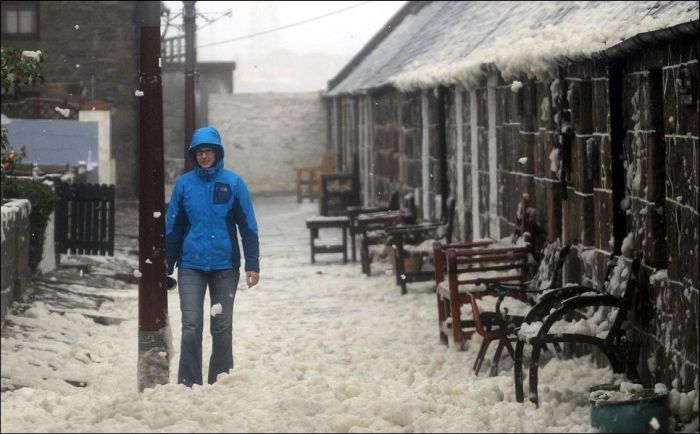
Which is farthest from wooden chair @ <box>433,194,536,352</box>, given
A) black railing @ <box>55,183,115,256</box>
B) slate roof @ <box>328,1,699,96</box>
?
black railing @ <box>55,183,115,256</box>

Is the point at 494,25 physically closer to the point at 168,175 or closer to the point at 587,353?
the point at 587,353

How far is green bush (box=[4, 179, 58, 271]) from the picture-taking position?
1362 cm

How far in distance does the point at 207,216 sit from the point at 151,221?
0.36 meters

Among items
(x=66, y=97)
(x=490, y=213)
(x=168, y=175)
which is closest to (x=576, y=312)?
(x=490, y=213)

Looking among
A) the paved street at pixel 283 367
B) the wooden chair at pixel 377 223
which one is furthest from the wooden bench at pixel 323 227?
the wooden chair at pixel 377 223

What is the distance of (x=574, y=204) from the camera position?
10078mm

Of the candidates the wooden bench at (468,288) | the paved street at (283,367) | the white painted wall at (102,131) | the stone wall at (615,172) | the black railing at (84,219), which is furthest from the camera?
the white painted wall at (102,131)

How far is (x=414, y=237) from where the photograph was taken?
1538cm

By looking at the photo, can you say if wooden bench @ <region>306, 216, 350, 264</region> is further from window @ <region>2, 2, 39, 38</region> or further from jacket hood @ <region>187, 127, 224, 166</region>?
window @ <region>2, 2, 39, 38</region>

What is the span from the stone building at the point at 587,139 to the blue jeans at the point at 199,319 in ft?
8.53

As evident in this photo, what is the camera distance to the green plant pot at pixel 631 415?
668 centimetres

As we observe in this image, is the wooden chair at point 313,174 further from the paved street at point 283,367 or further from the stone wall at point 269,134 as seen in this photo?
the paved street at point 283,367

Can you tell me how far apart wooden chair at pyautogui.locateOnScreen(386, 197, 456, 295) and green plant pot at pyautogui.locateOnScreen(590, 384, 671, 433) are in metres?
7.34

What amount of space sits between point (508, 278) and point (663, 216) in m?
3.46
